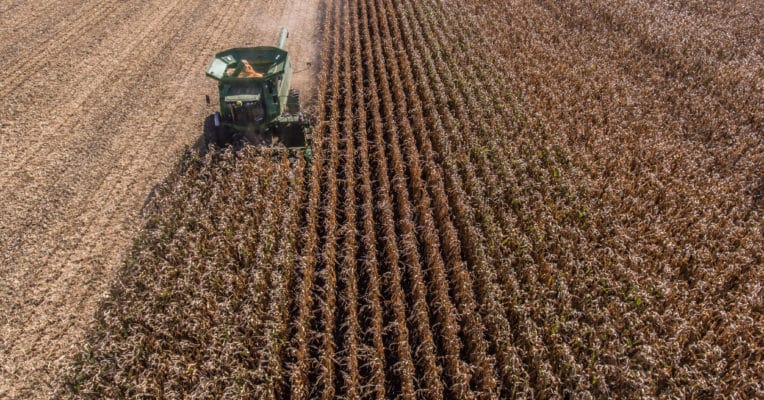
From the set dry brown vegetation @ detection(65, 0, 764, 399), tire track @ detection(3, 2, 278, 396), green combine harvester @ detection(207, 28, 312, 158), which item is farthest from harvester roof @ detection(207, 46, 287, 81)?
tire track @ detection(3, 2, 278, 396)

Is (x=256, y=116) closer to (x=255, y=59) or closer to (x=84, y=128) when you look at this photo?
(x=255, y=59)

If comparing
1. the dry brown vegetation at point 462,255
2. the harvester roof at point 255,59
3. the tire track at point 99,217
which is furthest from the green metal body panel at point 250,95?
the tire track at point 99,217

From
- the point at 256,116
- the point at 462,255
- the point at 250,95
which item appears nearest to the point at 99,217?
the point at 256,116

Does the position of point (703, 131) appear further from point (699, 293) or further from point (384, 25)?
point (384, 25)

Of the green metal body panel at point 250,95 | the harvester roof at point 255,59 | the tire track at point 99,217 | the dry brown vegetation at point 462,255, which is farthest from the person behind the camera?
the harvester roof at point 255,59

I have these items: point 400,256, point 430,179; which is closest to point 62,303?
point 400,256

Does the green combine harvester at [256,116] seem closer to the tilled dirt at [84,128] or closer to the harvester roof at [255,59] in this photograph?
the harvester roof at [255,59]
